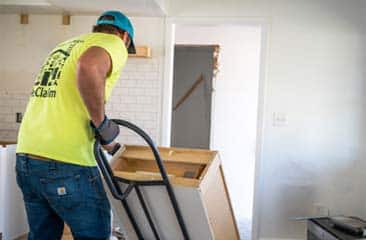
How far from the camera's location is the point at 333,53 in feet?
12.0

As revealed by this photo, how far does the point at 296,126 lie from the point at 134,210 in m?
2.40

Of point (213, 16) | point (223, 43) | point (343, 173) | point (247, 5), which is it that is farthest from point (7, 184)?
point (223, 43)

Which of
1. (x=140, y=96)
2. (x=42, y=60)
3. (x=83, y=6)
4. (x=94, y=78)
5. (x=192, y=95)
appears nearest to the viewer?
(x=94, y=78)

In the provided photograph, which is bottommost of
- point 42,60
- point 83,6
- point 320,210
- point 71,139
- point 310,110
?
point 320,210

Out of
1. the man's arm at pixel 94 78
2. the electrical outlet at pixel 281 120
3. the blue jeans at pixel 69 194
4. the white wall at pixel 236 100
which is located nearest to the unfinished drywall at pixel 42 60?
the electrical outlet at pixel 281 120

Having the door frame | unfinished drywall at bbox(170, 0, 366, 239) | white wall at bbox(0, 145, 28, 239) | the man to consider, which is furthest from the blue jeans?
unfinished drywall at bbox(170, 0, 366, 239)

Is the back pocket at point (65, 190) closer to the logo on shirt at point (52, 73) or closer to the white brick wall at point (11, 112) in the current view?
the logo on shirt at point (52, 73)

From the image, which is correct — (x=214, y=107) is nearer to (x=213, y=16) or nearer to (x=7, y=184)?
(x=213, y=16)

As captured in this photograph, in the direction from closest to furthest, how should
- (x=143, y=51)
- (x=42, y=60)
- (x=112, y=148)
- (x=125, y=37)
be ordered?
(x=112, y=148), (x=125, y=37), (x=143, y=51), (x=42, y=60)

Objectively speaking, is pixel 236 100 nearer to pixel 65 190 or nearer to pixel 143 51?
pixel 143 51

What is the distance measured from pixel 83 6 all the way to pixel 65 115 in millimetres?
2382

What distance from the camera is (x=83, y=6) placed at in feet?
12.0

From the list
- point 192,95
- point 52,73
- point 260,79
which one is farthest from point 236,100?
point 52,73

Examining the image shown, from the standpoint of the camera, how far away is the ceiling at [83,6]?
11.3ft
